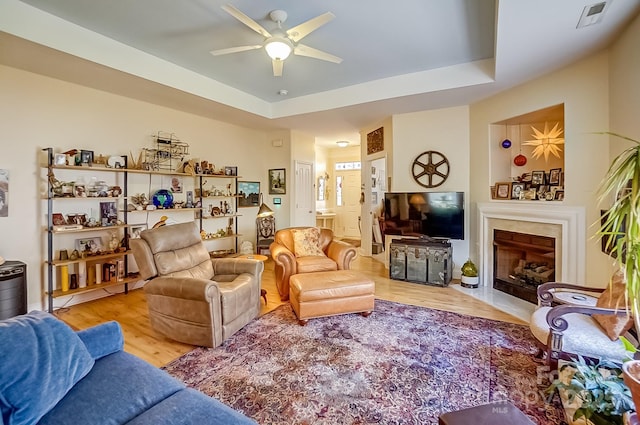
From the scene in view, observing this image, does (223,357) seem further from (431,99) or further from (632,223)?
(431,99)

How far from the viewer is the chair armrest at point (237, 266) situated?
335cm

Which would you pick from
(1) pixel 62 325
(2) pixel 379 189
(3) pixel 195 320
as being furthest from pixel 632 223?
(2) pixel 379 189

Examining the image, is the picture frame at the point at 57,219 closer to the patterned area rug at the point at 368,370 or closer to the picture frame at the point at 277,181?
the patterned area rug at the point at 368,370

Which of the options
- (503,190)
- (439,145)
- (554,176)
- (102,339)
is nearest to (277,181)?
(439,145)

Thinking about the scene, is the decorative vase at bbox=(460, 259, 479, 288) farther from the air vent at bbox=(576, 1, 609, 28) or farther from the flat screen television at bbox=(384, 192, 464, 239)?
the air vent at bbox=(576, 1, 609, 28)

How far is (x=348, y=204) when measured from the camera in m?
9.32

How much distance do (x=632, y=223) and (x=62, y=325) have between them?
8.31 feet

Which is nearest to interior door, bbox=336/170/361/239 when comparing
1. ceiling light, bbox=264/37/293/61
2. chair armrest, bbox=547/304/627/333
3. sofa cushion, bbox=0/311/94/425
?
ceiling light, bbox=264/37/293/61

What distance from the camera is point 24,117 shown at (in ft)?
11.3

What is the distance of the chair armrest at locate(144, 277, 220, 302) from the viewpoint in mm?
2582

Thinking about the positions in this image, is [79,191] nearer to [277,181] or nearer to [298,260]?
[298,260]

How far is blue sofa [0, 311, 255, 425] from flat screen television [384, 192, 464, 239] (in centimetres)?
404

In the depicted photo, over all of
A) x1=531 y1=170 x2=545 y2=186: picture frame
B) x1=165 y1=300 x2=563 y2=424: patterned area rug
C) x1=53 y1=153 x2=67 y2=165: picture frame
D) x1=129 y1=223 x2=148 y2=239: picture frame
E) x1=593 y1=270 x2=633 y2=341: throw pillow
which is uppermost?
x1=53 y1=153 x2=67 y2=165: picture frame

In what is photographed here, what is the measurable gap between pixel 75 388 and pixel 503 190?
4.85 metres
